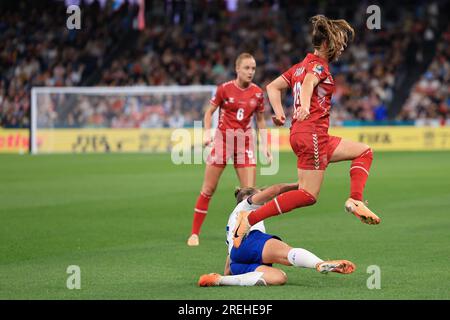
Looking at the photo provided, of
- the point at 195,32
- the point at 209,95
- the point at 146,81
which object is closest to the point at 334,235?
the point at 209,95

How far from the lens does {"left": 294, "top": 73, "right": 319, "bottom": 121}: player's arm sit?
892 centimetres

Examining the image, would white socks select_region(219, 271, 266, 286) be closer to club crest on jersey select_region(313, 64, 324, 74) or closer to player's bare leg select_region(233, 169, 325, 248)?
player's bare leg select_region(233, 169, 325, 248)

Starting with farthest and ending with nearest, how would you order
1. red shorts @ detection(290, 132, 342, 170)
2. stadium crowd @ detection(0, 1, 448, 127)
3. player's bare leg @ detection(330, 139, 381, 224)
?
stadium crowd @ detection(0, 1, 448, 127) < player's bare leg @ detection(330, 139, 381, 224) < red shorts @ detection(290, 132, 342, 170)

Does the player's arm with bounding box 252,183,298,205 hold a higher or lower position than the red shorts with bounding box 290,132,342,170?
lower

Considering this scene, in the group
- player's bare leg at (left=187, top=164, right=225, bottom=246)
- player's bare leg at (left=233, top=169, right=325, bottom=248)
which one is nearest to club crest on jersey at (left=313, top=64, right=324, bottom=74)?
player's bare leg at (left=233, top=169, right=325, bottom=248)

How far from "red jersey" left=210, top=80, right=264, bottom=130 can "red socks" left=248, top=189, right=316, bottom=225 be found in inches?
157

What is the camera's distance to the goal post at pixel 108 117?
117 ft

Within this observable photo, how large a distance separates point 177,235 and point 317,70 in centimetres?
497

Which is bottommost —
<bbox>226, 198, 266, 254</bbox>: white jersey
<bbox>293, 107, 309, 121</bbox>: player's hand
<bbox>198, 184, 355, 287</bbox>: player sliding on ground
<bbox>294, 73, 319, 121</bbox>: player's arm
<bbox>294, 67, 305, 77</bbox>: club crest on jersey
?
<bbox>198, 184, 355, 287</bbox>: player sliding on ground

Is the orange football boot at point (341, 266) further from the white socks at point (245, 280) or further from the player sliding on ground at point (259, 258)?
the white socks at point (245, 280)

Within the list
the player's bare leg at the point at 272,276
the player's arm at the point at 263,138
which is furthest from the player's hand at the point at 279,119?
the player's arm at the point at 263,138

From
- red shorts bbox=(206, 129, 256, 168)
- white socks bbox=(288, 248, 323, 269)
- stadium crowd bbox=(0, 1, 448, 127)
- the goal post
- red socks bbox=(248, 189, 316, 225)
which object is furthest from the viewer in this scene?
stadium crowd bbox=(0, 1, 448, 127)
